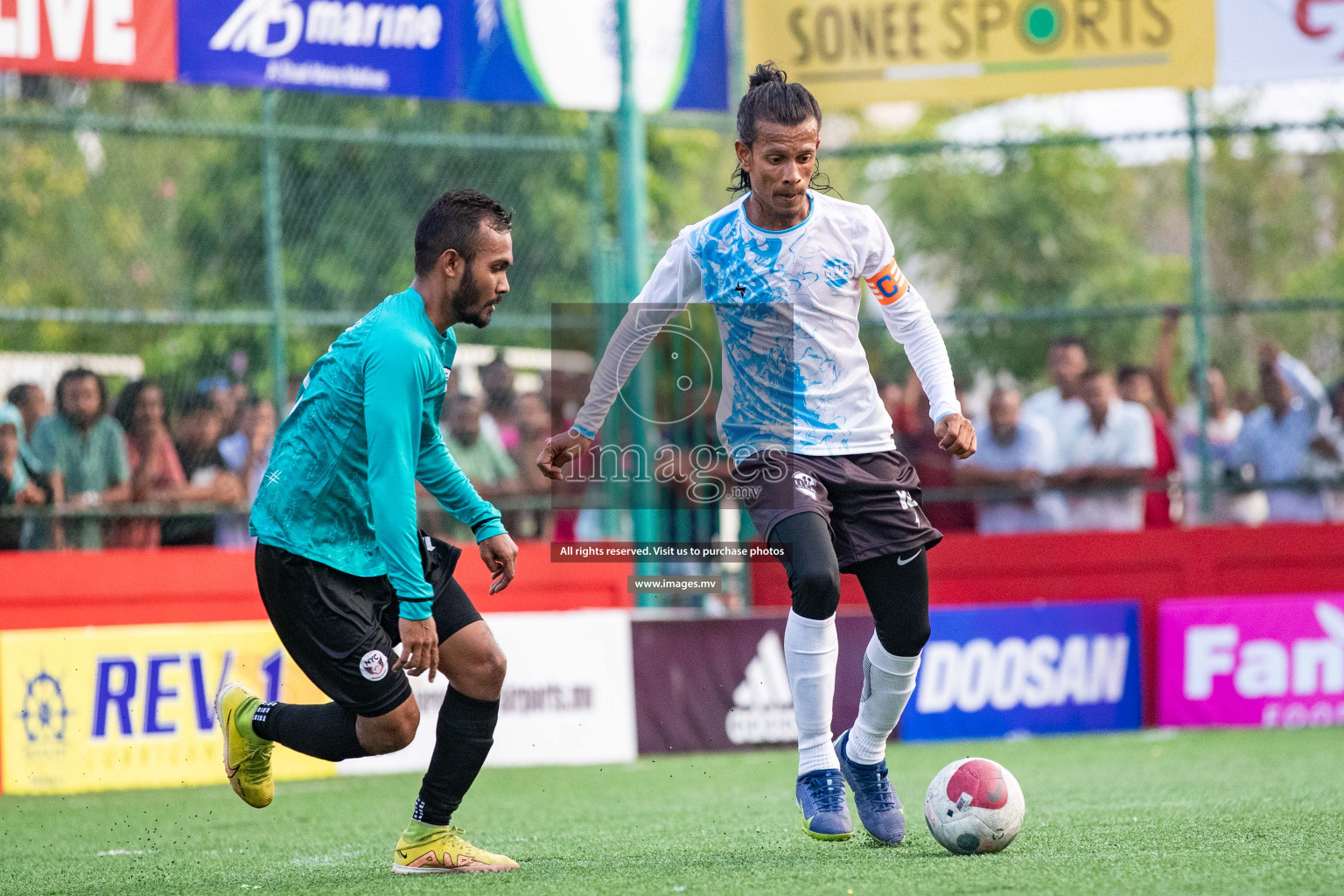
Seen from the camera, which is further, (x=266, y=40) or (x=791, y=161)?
(x=266, y=40)

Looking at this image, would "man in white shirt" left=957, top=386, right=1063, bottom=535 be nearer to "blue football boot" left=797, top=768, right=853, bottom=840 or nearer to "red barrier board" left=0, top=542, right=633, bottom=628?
"red barrier board" left=0, top=542, right=633, bottom=628

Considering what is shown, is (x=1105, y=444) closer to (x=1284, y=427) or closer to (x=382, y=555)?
(x=1284, y=427)

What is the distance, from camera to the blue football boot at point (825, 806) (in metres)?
4.81

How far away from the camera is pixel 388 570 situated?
4.37 m

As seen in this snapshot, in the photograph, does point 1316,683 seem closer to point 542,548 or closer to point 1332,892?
point 542,548

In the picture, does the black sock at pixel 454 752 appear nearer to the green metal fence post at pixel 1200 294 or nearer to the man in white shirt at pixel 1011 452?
the man in white shirt at pixel 1011 452

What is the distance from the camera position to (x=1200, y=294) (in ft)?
34.8

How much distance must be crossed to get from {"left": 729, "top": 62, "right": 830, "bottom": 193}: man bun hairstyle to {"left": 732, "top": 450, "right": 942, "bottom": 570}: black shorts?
941 millimetres

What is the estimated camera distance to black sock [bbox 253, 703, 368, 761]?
15.6 ft

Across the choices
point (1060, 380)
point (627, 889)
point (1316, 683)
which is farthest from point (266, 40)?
point (1316, 683)

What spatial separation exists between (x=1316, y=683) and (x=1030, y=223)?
2355cm

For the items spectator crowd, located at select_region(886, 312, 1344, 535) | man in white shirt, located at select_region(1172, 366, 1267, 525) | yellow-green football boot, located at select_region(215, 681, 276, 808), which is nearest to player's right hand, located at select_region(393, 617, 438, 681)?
yellow-green football boot, located at select_region(215, 681, 276, 808)

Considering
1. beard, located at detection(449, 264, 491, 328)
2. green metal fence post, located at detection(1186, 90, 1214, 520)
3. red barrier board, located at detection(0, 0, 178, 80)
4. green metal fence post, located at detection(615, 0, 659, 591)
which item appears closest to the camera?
beard, located at detection(449, 264, 491, 328)

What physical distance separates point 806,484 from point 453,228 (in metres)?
1.33
